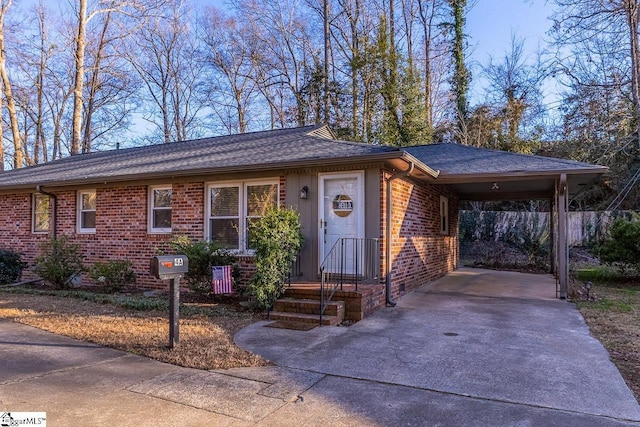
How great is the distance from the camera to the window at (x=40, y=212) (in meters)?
11.7

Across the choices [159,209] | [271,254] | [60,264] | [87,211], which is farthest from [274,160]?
[87,211]

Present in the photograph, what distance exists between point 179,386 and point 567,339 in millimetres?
4758

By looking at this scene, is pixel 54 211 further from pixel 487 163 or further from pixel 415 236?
pixel 487 163

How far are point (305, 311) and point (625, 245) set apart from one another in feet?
30.4

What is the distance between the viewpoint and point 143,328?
614 cm

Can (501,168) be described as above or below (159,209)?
above

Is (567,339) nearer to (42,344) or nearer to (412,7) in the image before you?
(42,344)

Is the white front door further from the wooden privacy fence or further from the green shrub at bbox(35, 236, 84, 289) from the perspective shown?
the wooden privacy fence

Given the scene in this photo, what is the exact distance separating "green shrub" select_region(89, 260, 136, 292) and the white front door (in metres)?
4.25

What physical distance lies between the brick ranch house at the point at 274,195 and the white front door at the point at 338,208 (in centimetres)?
2

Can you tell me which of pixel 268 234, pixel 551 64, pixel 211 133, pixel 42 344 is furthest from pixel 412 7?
pixel 42 344

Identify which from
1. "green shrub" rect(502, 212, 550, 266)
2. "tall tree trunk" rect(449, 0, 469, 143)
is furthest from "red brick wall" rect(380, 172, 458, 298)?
"tall tree trunk" rect(449, 0, 469, 143)

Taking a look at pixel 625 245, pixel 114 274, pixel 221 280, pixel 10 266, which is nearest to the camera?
pixel 221 280

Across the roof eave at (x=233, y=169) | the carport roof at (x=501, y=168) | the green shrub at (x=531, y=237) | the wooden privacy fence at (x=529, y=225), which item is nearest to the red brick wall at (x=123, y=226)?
the roof eave at (x=233, y=169)
